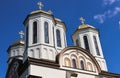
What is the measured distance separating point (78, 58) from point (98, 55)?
384 centimetres

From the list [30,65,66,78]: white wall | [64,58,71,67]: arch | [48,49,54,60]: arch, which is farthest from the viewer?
[48,49,54,60]: arch

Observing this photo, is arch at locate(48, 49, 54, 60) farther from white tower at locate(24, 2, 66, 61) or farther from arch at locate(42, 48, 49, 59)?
arch at locate(42, 48, 49, 59)

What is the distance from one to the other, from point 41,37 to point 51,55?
1.90m

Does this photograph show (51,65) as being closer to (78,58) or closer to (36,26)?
(78,58)

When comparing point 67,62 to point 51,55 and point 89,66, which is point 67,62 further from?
point 89,66

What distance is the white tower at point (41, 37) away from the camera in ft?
68.1

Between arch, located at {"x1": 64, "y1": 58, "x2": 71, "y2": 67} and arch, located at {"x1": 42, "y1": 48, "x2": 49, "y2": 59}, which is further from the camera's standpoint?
arch, located at {"x1": 42, "y1": 48, "x2": 49, "y2": 59}

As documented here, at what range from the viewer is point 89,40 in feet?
82.9

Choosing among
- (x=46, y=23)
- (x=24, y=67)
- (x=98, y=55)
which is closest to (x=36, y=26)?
(x=46, y=23)

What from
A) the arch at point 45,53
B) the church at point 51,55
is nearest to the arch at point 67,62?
the church at point 51,55

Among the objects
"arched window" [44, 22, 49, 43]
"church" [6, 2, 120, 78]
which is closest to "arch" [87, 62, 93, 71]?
"church" [6, 2, 120, 78]

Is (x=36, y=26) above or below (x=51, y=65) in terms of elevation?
above

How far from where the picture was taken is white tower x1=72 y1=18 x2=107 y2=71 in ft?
79.7

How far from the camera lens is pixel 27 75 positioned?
18.3m
